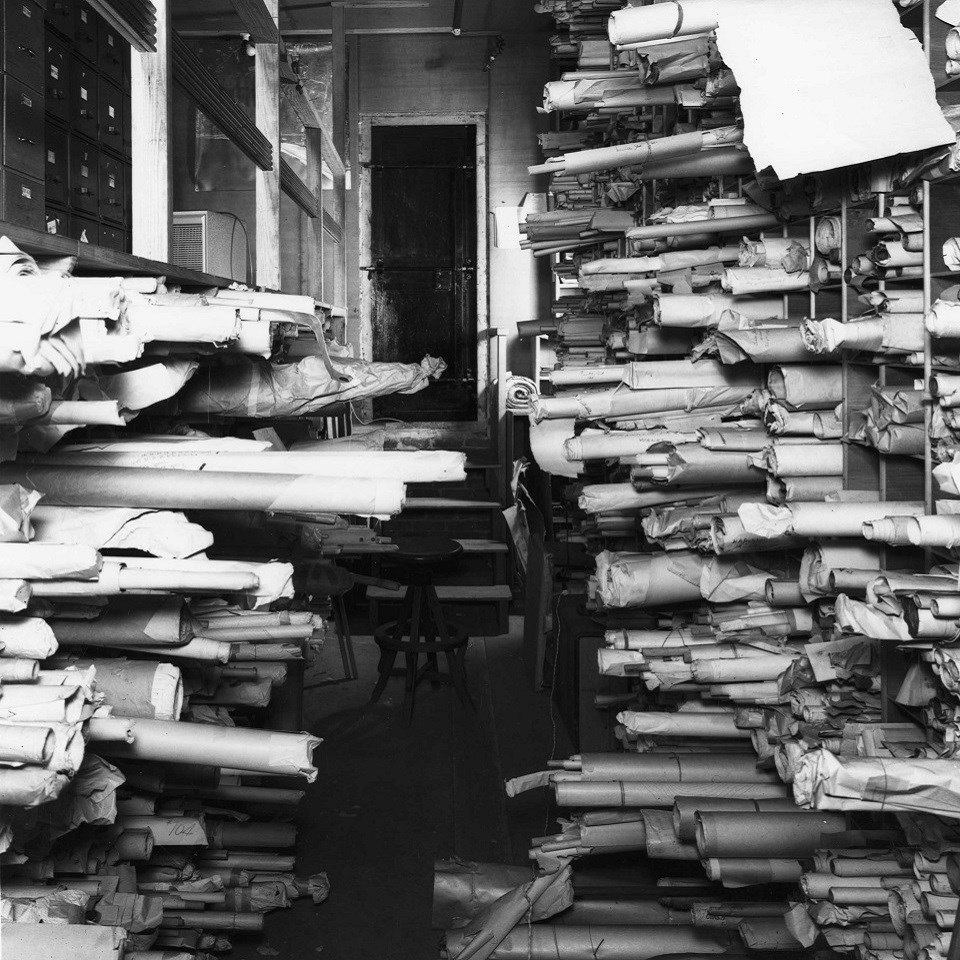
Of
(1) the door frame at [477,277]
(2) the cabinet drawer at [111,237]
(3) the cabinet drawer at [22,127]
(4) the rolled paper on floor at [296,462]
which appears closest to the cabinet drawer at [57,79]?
(3) the cabinet drawer at [22,127]

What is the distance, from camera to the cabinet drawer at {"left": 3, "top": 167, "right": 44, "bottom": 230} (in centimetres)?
384

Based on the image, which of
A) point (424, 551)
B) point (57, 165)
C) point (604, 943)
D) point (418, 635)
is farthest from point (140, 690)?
point (424, 551)

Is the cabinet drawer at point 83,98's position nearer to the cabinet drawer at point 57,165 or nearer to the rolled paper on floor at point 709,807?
the cabinet drawer at point 57,165

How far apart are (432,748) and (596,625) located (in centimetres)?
134

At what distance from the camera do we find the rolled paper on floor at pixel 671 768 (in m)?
3.61

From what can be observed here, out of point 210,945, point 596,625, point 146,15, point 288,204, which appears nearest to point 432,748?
point 596,625

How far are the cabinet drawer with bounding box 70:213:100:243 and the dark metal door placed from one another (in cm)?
546

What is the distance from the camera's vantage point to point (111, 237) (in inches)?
191

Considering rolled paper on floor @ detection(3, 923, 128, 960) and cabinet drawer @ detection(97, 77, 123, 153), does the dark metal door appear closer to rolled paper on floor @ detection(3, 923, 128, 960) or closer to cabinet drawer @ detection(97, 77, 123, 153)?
cabinet drawer @ detection(97, 77, 123, 153)

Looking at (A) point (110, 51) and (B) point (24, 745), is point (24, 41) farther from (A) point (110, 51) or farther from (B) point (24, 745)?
(B) point (24, 745)

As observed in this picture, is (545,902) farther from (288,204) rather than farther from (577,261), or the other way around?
(288,204)

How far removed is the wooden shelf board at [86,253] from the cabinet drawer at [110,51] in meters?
2.41

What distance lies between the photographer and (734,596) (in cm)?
360

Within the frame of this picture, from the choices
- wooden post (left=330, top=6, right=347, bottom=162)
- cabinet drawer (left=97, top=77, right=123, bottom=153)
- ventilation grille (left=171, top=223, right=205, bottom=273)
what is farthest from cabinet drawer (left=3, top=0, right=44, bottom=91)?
wooden post (left=330, top=6, right=347, bottom=162)
